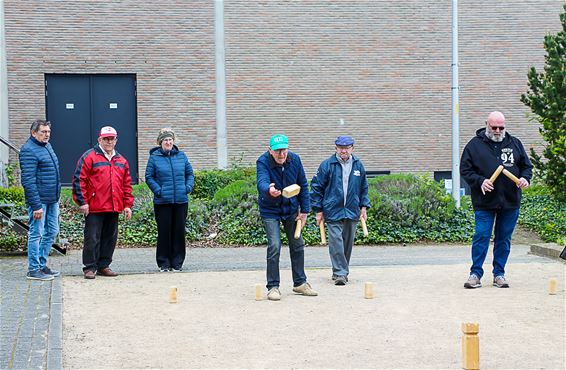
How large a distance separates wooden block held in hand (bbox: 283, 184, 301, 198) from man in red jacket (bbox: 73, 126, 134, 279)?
2719 millimetres

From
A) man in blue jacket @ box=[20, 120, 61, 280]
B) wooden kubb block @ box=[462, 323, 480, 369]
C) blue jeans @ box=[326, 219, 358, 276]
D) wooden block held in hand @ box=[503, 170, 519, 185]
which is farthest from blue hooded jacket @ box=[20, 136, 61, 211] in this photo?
wooden kubb block @ box=[462, 323, 480, 369]

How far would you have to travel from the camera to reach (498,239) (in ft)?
37.0

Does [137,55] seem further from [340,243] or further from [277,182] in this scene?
[277,182]

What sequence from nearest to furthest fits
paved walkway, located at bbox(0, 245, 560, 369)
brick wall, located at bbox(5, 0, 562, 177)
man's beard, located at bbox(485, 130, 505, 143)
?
paved walkway, located at bbox(0, 245, 560, 369) → man's beard, located at bbox(485, 130, 505, 143) → brick wall, located at bbox(5, 0, 562, 177)

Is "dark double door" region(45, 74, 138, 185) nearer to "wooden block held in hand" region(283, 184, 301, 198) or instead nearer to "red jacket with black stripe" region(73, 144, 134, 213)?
"red jacket with black stripe" region(73, 144, 134, 213)

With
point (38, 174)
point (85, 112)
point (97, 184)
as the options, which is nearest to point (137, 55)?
point (85, 112)

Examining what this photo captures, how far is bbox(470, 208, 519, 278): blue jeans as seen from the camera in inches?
435

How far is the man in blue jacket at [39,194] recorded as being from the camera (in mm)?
11383

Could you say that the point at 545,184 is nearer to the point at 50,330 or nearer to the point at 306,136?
the point at 306,136

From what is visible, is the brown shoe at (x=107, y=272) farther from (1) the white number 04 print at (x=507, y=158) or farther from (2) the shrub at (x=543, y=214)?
(2) the shrub at (x=543, y=214)

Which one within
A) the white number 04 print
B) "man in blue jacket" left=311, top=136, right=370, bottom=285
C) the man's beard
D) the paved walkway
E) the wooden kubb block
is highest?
the man's beard

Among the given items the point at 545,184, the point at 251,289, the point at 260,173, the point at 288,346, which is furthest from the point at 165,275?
the point at 545,184

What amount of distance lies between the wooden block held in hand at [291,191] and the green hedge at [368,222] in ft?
18.4

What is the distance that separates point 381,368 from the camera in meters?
7.15
